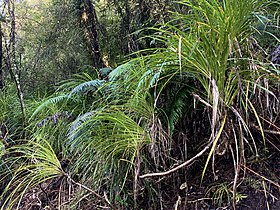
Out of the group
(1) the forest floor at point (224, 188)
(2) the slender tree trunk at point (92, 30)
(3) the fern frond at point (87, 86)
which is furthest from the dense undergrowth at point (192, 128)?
(2) the slender tree trunk at point (92, 30)

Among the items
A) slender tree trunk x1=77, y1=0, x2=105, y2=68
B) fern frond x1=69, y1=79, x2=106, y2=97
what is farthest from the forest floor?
slender tree trunk x1=77, y1=0, x2=105, y2=68

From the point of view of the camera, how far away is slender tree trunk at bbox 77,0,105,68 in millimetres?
4250

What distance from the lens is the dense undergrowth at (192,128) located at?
1538 mm

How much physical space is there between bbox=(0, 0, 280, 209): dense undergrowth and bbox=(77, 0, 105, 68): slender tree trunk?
2.15 m

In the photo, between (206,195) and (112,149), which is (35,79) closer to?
(112,149)

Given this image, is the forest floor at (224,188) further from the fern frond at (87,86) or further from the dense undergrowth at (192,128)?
the fern frond at (87,86)

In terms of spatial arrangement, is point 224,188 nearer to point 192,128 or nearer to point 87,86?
point 192,128

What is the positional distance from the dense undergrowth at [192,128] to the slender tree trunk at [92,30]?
2146mm

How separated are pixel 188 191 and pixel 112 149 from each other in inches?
20.5

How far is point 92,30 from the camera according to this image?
4.26 m

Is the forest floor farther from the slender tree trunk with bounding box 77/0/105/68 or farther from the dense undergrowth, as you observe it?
the slender tree trunk with bounding box 77/0/105/68

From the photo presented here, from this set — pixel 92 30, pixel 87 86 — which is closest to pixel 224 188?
pixel 87 86

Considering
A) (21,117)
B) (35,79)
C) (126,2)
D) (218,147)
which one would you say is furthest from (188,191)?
(35,79)

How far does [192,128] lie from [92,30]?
2.75 meters
